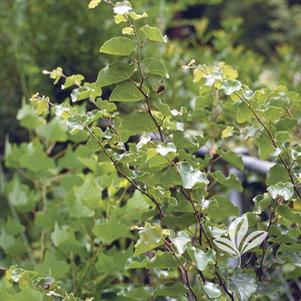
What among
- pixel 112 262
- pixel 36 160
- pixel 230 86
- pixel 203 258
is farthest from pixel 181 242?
pixel 36 160

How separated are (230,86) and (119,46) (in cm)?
18

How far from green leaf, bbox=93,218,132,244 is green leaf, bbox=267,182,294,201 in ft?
1.43

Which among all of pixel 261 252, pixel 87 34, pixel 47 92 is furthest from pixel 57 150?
pixel 261 252

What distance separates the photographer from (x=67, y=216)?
1451 millimetres

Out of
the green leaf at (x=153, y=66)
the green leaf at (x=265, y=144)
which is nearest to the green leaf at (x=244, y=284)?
the green leaf at (x=265, y=144)

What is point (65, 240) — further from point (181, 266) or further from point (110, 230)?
→ point (181, 266)

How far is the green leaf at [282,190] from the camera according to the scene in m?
0.84

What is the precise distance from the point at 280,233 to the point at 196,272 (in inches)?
6.3

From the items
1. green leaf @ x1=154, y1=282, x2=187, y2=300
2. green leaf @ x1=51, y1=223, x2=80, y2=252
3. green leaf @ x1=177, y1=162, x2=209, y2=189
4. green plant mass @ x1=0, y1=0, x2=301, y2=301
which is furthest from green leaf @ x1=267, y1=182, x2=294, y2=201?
green leaf @ x1=51, y1=223, x2=80, y2=252

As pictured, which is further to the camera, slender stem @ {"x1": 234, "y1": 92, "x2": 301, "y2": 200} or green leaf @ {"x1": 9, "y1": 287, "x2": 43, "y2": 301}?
slender stem @ {"x1": 234, "y1": 92, "x2": 301, "y2": 200}

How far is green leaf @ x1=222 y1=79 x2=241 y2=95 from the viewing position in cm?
88

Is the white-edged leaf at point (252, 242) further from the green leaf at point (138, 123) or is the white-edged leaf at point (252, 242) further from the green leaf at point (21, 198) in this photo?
the green leaf at point (21, 198)

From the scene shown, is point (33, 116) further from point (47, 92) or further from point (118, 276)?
point (47, 92)

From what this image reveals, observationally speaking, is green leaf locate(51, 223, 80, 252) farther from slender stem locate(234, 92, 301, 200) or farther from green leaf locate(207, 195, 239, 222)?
slender stem locate(234, 92, 301, 200)
